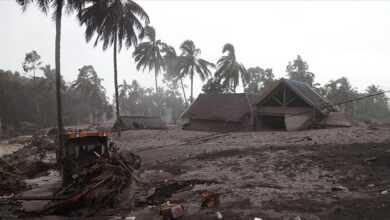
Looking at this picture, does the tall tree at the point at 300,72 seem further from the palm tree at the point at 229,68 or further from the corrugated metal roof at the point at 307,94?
the corrugated metal roof at the point at 307,94

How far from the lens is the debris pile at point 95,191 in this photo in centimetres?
766

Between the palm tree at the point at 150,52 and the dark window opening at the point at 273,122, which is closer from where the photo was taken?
the dark window opening at the point at 273,122

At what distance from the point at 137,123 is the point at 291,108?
14.7 meters

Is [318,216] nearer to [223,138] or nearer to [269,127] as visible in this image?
[223,138]

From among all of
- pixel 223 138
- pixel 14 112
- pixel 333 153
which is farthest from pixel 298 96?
pixel 14 112

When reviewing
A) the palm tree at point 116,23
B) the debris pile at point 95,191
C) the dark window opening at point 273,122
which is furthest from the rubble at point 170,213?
the dark window opening at point 273,122

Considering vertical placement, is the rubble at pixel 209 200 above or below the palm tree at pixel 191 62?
below

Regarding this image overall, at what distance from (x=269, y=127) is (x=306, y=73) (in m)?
27.1

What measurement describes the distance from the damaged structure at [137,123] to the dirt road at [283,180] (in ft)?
48.9

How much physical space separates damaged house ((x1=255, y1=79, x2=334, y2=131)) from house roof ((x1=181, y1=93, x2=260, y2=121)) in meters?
1.22

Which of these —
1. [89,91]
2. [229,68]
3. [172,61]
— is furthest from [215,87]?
[89,91]

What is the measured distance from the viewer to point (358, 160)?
9.84 meters

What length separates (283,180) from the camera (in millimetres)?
8922

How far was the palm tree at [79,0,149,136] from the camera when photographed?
70.8ft
